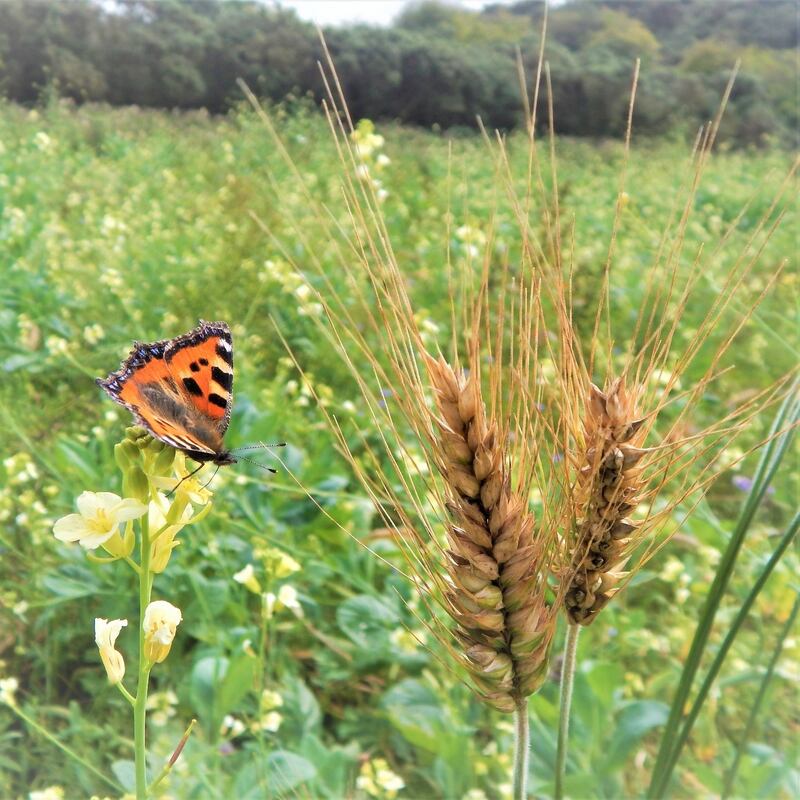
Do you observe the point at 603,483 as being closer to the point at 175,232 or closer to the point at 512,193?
the point at 512,193

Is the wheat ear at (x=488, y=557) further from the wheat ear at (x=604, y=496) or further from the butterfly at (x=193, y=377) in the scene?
the butterfly at (x=193, y=377)

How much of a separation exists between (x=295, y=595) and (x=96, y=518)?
0.52 metres

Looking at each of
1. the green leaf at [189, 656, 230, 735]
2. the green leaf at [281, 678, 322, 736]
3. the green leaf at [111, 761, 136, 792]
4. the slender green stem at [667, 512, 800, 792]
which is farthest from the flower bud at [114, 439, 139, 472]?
the green leaf at [281, 678, 322, 736]

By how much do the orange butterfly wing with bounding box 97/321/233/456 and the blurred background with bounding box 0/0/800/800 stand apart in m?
0.11

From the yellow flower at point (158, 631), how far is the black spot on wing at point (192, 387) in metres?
0.23

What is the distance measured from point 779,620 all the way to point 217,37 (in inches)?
149

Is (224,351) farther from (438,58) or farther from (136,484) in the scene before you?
(438,58)

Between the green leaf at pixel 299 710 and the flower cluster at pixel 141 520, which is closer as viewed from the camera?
the flower cluster at pixel 141 520

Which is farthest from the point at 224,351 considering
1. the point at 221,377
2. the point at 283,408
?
the point at 283,408

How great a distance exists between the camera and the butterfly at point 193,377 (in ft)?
1.97

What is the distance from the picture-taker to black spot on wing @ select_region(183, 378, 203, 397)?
64cm

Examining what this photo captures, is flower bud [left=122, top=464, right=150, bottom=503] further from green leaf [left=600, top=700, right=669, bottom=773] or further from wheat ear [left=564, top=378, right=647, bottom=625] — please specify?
green leaf [left=600, top=700, right=669, bottom=773]

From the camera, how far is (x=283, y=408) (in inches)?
60.7

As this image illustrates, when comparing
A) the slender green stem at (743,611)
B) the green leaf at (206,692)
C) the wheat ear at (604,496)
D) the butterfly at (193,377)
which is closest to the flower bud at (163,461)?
the butterfly at (193,377)
